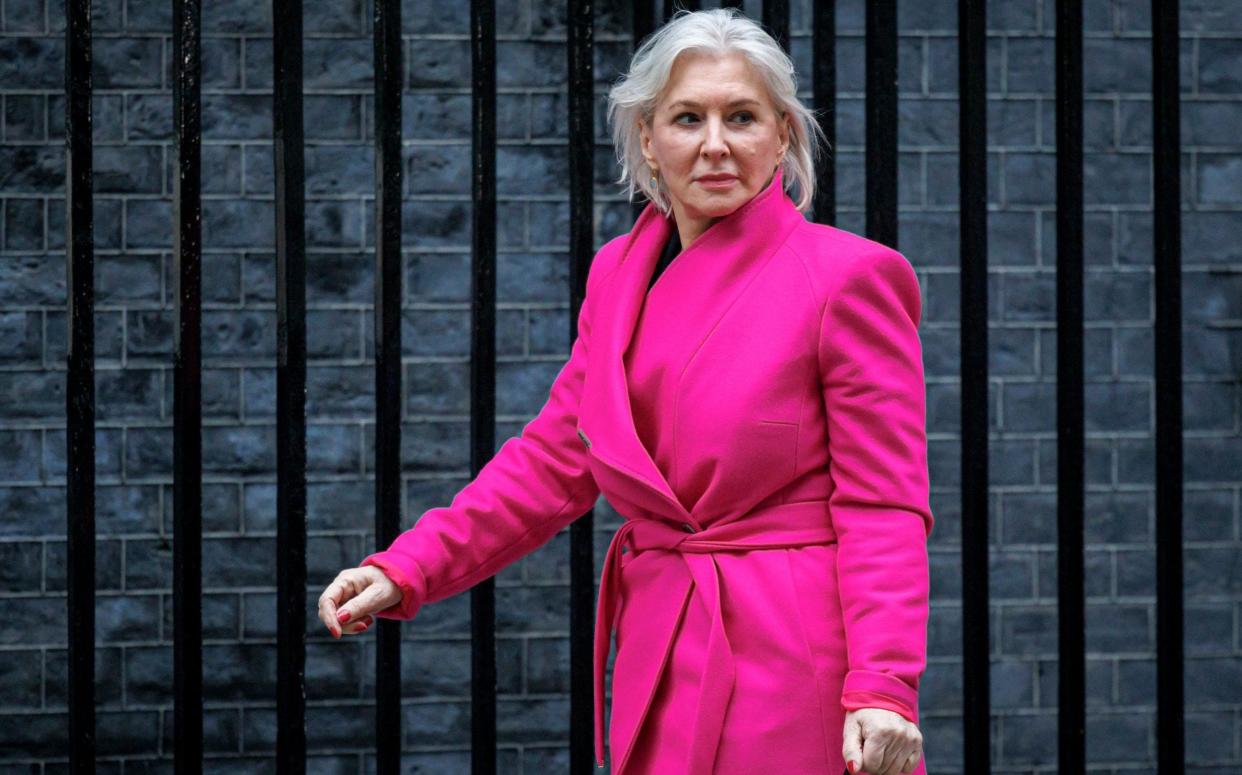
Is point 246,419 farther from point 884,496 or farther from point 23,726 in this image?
point 884,496

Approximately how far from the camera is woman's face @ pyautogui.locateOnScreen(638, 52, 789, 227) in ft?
6.25

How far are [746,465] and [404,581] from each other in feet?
1.70

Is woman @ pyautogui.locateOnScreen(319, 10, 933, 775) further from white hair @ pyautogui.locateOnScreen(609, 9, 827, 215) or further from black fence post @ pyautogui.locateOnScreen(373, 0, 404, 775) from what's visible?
black fence post @ pyautogui.locateOnScreen(373, 0, 404, 775)

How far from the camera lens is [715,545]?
189 centimetres

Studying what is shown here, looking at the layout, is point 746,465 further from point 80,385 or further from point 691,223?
point 80,385

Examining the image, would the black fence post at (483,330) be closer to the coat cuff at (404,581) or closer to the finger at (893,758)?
the coat cuff at (404,581)

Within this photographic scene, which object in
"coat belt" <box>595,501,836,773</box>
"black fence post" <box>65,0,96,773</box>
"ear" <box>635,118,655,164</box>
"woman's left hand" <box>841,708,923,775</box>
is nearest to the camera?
"woman's left hand" <box>841,708,923,775</box>

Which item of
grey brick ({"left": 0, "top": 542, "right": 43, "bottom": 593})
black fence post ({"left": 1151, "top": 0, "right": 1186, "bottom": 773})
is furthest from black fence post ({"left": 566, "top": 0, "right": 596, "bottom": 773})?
grey brick ({"left": 0, "top": 542, "right": 43, "bottom": 593})

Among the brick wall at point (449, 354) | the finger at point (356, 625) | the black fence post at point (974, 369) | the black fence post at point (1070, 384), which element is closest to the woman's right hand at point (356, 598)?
the finger at point (356, 625)

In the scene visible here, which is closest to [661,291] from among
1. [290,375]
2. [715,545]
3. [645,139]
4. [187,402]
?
[645,139]

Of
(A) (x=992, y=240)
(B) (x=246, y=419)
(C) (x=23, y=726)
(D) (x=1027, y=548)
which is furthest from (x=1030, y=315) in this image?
(C) (x=23, y=726)

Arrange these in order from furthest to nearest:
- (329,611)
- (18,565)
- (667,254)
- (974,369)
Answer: (18,565) < (974,369) < (667,254) < (329,611)

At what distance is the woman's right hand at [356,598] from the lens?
1973 mm

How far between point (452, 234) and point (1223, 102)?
2.25 meters
